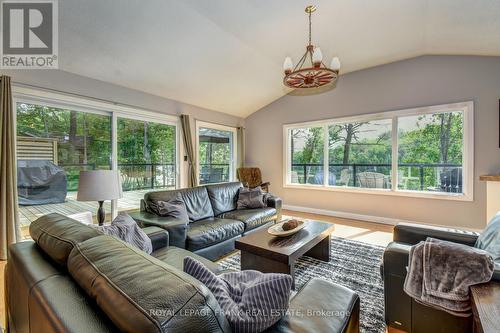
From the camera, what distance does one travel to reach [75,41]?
2.80 meters

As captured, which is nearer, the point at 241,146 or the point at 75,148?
the point at 75,148

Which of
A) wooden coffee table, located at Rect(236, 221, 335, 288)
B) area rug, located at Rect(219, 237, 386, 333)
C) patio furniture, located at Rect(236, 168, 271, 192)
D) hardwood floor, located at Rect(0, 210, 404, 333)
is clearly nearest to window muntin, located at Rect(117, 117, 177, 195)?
patio furniture, located at Rect(236, 168, 271, 192)

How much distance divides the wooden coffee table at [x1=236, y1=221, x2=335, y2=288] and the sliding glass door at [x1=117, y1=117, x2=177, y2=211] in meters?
2.67

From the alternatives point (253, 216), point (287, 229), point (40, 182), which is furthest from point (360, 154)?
point (40, 182)

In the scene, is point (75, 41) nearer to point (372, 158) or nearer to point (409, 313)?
point (409, 313)

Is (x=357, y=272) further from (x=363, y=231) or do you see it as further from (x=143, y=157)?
(x=143, y=157)

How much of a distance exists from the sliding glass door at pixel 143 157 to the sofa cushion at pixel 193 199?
1.33 metres

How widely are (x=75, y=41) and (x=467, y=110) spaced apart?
5669mm

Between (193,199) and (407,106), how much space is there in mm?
4057

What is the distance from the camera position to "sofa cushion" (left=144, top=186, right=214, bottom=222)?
294 cm

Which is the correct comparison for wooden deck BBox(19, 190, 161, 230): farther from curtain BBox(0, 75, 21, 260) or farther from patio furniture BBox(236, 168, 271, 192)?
patio furniture BBox(236, 168, 271, 192)

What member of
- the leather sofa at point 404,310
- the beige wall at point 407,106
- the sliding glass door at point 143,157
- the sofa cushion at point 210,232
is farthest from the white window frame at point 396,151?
the leather sofa at point 404,310

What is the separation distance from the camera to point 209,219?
10.4 ft

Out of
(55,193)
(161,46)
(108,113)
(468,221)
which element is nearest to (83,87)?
(108,113)
